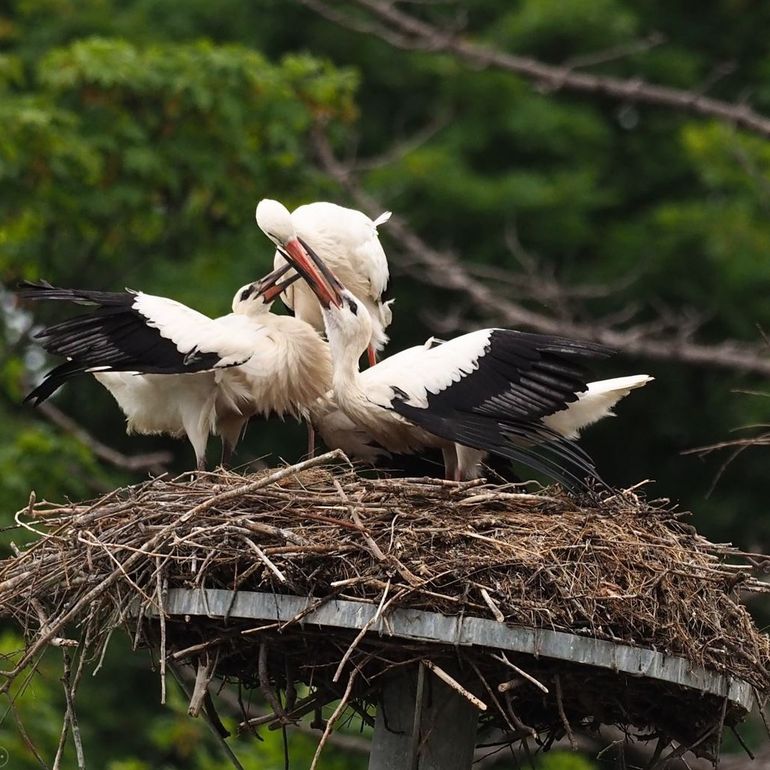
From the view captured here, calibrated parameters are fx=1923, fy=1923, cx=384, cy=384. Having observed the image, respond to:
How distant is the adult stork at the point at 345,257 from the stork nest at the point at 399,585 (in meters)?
2.42

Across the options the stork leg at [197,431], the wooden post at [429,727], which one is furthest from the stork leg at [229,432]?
the wooden post at [429,727]

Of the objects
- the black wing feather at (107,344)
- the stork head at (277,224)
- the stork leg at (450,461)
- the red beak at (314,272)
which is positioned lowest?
the stork leg at (450,461)

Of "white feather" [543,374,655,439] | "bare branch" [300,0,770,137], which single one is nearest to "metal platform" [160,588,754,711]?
"white feather" [543,374,655,439]

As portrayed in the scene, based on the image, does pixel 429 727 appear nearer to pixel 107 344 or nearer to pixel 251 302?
pixel 107 344

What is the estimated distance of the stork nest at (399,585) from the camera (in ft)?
22.0

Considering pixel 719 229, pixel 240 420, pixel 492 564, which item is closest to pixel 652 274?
pixel 719 229

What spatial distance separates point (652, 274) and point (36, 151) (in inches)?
266

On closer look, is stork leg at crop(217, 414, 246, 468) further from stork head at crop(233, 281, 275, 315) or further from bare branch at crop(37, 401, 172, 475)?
bare branch at crop(37, 401, 172, 475)

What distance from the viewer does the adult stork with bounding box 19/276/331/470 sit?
855 centimetres

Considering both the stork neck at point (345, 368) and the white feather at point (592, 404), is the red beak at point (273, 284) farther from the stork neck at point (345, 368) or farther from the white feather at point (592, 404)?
the white feather at point (592, 404)

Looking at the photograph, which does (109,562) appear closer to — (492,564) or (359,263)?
(492,564)

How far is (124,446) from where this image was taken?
18922 mm

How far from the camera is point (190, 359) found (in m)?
8.52

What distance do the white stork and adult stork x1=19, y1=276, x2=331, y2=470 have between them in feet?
1.15
